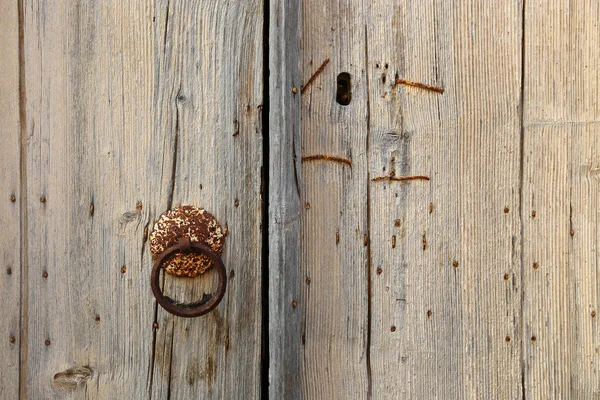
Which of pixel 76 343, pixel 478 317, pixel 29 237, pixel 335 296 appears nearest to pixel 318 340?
pixel 335 296

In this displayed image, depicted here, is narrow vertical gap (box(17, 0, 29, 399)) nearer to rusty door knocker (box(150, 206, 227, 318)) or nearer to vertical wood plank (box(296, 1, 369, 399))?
rusty door knocker (box(150, 206, 227, 318))

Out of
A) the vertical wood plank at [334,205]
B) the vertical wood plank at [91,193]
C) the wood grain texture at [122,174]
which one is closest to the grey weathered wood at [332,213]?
the vertical wood plank at [334,205]

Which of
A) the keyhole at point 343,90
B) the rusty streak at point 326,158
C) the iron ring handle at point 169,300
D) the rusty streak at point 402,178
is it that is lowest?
the iron ring handle at point 169,300

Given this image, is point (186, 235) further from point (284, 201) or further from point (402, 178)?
point (402, 178)

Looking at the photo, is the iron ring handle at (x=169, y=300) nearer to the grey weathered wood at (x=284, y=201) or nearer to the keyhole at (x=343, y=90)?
the grey weathered wood at (x=284, y=201)

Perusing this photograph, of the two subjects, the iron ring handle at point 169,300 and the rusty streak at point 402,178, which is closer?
the iron ring handle at point 169,300

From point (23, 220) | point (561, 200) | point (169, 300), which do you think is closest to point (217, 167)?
point (169, 300)

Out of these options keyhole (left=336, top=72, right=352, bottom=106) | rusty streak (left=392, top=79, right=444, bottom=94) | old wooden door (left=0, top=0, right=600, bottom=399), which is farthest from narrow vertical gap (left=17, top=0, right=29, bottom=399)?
rusty streak (left=392, top=79, right=444, bottom=94)
